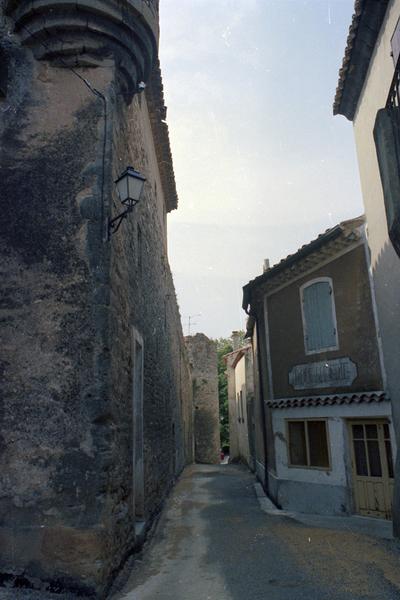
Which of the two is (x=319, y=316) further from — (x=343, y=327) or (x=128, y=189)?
(x=128, y=189)

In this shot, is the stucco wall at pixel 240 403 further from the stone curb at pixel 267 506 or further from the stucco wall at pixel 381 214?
the stucco wall at pixel 381 214

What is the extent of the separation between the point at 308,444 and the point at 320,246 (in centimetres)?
413

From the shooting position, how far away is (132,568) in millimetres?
5438

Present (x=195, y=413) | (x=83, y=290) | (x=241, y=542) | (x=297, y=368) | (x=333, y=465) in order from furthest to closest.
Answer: (x=195, y=413), (x=297, y=368), (x=333, y=465), (x=241, y=542), (x=83, y=290)

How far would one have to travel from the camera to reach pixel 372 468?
8617 mm

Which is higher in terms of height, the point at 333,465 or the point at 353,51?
the point at 353,51

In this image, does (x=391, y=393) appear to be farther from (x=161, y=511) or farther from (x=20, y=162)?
(x=20, y=162)

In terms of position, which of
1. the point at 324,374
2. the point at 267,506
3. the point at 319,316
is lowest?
the point at 267,506

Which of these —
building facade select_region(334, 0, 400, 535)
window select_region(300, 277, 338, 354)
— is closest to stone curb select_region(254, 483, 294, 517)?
building facade select_region(334, 0, 400, 535)

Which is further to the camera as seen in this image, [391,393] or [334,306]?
[334,306]

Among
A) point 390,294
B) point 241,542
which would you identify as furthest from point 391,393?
point 241,542

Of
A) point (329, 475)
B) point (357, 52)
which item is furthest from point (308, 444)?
point (357, 52)

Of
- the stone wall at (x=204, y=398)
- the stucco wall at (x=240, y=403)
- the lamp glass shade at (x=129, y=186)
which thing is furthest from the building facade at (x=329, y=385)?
the stone wall at (x=204, y=398)

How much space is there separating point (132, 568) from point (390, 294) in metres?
5.64
